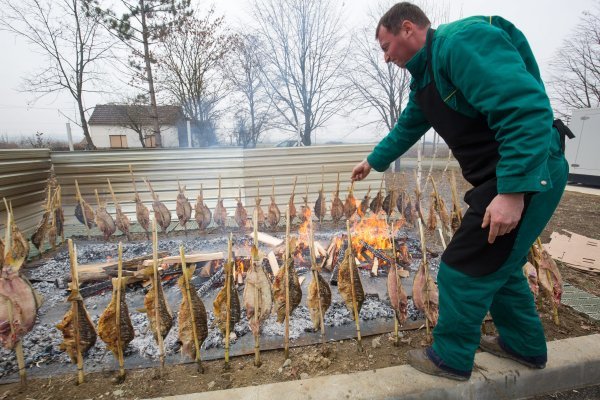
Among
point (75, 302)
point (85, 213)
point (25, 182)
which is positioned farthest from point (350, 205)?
point (25, 182)

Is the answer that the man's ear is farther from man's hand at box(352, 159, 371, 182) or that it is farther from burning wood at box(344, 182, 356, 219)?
burning wood at box(344, 182, 356, 219)

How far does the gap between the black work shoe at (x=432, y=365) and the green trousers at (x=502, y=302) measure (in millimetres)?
47

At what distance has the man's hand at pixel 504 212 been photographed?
1716 mm

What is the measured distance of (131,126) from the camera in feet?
84.2

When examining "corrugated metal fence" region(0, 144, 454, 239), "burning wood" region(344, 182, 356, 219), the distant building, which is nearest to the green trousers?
"burning wood" region(344, 182, 356, 219)

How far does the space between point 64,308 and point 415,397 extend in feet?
13.8

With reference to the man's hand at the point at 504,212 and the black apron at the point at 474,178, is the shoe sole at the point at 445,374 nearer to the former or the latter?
the black apron at the point at 474,178

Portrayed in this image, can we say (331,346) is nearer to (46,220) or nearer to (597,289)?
(597,289)

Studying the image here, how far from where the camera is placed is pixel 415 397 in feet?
7.08

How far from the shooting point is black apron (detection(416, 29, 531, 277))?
1.92 m

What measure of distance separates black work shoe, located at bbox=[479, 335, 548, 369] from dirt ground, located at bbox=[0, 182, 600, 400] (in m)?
0.53

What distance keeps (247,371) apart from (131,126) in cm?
2827

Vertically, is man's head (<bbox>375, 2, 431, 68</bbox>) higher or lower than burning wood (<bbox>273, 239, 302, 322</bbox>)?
higher

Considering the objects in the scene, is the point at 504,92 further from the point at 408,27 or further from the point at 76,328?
the point at 76,328
